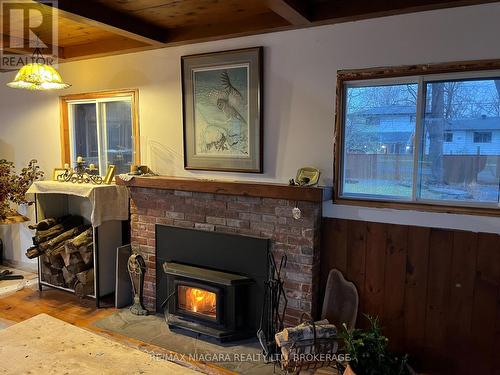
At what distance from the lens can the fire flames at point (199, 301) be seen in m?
2.97

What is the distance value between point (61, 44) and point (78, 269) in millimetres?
2235

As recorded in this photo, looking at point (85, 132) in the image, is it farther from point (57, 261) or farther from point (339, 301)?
point (339, 301)

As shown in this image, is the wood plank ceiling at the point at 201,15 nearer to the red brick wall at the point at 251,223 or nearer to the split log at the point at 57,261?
the red brick wall at the point at 251,223

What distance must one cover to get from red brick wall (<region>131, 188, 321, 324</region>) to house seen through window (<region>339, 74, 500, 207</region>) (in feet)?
1.37

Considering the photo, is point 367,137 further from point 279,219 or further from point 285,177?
point 279,219

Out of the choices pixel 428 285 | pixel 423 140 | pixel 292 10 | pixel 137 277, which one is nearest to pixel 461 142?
pixel 423 140

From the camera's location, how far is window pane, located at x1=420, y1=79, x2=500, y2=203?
230cm

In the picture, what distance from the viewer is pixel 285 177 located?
2898 mm

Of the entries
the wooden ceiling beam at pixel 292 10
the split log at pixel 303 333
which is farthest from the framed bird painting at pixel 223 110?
the split log at pixel 303 333

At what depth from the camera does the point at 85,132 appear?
4.01 metres

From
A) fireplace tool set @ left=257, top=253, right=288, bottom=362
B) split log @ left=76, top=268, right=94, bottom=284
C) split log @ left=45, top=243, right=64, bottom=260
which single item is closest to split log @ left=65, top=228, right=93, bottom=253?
split log @ left=45, top=243, right=64, bottom=260

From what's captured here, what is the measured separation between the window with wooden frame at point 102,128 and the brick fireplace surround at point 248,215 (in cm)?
52

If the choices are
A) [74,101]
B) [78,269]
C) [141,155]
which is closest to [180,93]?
[141,155]

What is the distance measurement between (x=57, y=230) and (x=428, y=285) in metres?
3.43
